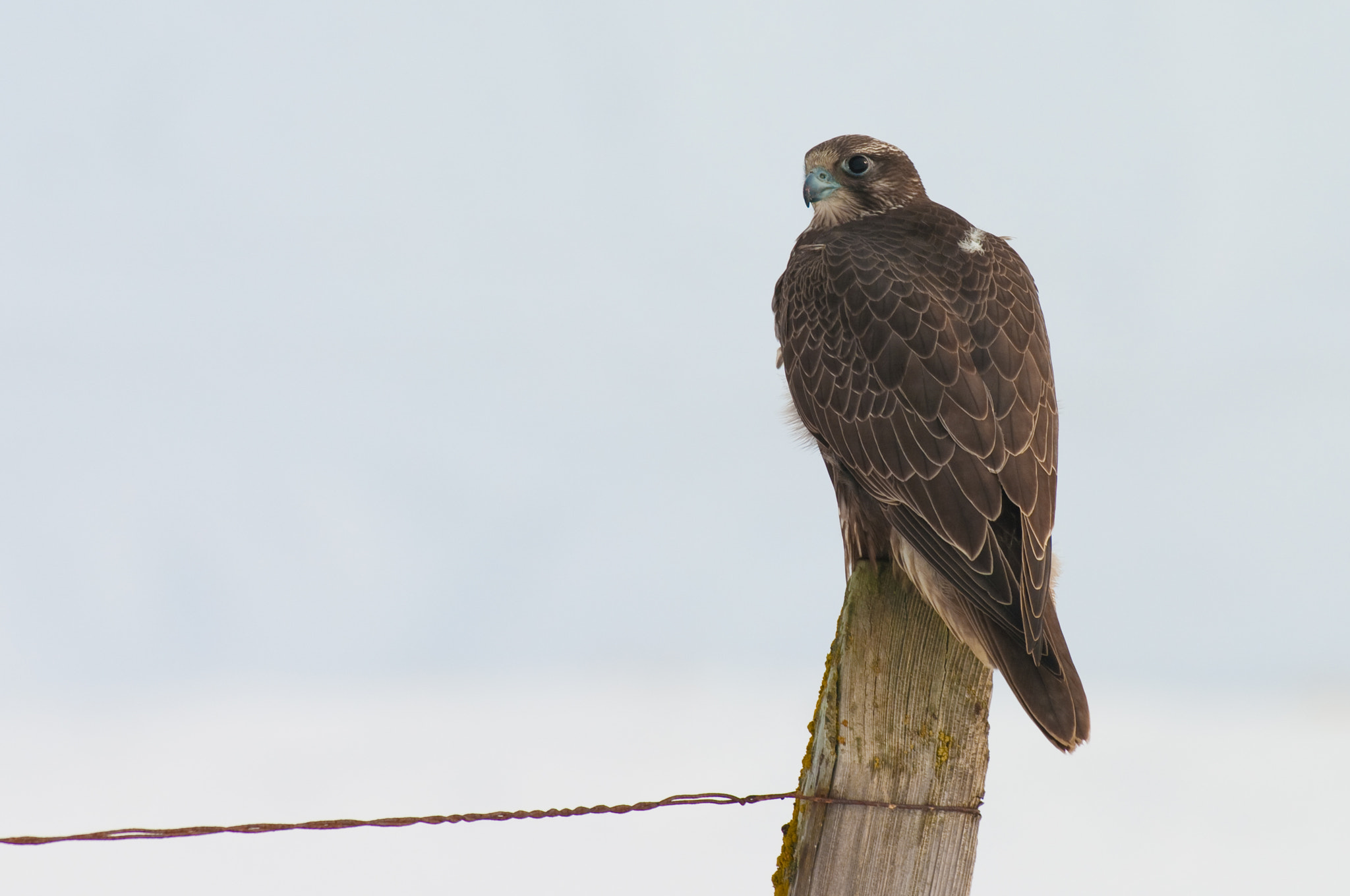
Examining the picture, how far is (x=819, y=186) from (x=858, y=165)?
20 cm

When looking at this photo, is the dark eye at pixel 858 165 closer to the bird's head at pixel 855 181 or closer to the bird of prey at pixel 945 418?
the bird's head at pixel 855 181

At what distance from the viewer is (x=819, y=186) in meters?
5.27

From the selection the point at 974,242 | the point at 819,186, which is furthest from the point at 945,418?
the point at 819,186

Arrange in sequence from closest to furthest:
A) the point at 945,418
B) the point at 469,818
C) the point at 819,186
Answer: the point at 469,818, the point at 945,418, the point at 819,186

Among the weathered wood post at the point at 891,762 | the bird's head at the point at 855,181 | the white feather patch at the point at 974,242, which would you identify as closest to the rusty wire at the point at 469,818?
the weathered wood post at the point at 891,762

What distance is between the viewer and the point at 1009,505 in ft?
12.1

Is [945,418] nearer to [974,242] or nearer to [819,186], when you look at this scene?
[974,242]

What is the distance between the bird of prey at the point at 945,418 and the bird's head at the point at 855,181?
1.45 ft

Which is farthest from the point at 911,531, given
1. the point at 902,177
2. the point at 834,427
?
the point at 902,177

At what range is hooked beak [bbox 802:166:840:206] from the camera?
5270 mm

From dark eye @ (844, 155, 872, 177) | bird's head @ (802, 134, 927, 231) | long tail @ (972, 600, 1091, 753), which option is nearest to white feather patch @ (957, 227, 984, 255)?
bird's head @ (802, 134, 927, 231)

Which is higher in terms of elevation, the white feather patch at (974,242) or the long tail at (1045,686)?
the white feather patch at (974,242)

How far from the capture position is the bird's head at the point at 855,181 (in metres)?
5.24

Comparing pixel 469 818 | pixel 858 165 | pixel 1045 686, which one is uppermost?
pixel 858 165
